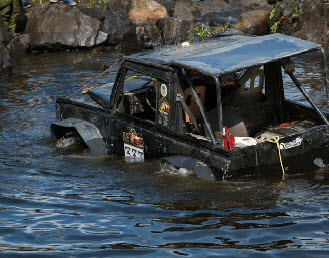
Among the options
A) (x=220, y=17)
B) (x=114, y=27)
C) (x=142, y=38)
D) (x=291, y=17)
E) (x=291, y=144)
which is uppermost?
(x=291, y=17)

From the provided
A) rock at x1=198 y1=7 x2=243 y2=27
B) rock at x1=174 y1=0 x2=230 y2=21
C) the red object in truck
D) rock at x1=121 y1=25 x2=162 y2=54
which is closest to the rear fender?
the red object in truck

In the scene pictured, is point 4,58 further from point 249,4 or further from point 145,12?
point 249,4

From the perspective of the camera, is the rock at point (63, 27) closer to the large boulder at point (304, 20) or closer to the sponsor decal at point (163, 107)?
the large boulder at point (304, 20)

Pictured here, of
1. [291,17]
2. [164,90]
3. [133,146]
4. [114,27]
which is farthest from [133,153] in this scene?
[114,27]

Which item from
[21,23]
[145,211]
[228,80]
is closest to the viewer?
[145,211]

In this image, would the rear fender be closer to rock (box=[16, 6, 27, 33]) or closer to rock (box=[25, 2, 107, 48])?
rock (box=[25, 2, 107, 48])

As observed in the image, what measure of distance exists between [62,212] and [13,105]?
7.02m

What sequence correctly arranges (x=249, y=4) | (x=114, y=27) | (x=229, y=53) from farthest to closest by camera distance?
(x=249, y=4) → (x=114, y=27) → (x=229, y=53)

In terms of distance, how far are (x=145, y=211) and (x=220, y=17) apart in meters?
18.9

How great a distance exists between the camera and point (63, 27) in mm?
22312

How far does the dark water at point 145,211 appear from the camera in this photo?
18.7 ft

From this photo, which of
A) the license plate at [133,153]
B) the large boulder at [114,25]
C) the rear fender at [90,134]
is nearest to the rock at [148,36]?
the large boulder at [114,25]

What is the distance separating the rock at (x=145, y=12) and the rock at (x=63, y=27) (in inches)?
98.1

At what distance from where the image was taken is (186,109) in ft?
24.0
